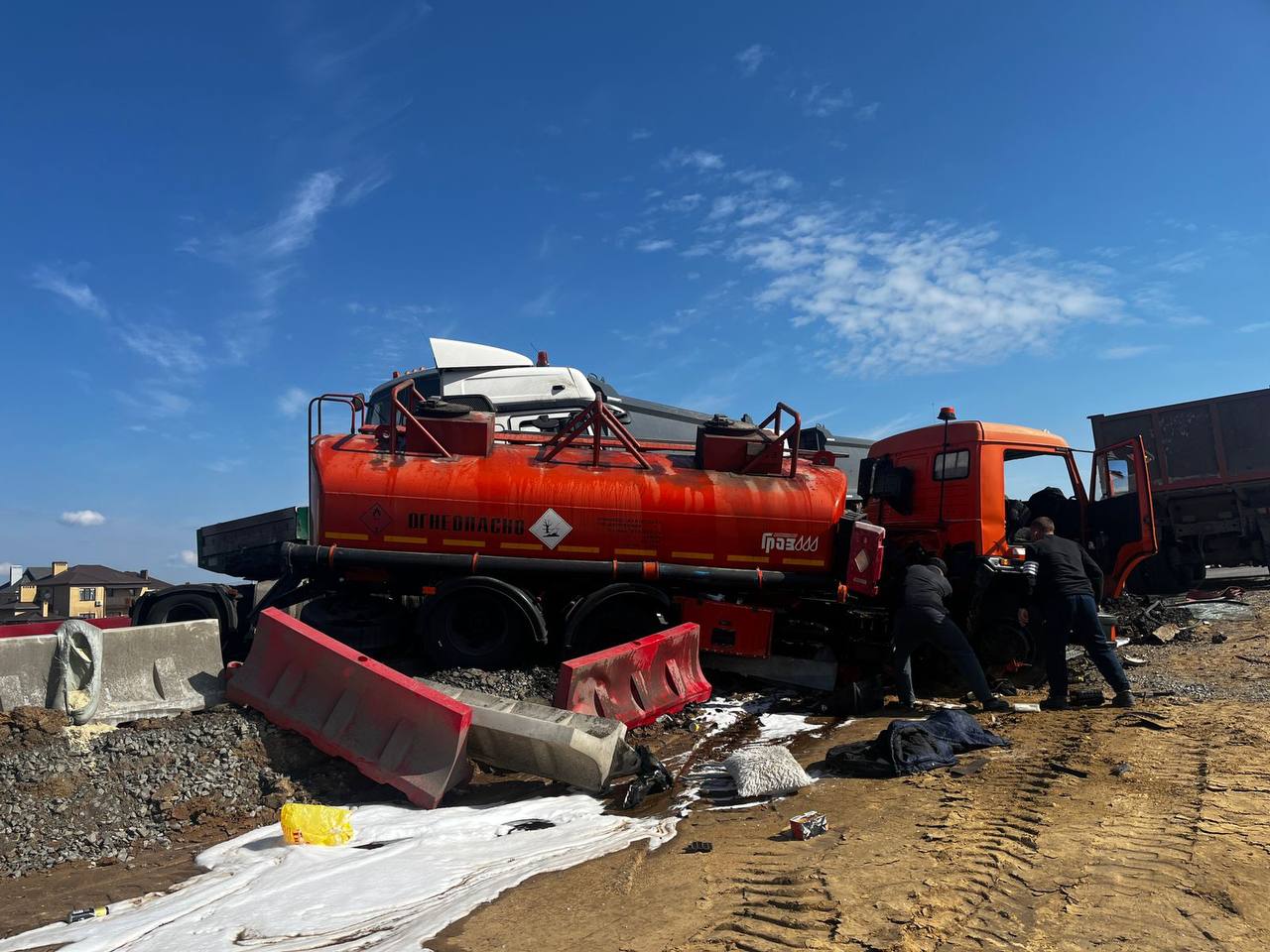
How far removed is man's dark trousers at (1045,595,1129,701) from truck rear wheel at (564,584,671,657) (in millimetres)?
3366

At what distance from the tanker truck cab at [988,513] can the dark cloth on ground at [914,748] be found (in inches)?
108

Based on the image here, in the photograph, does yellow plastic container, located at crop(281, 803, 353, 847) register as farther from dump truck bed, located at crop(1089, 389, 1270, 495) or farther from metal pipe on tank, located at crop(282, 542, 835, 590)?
dump truck bed, located at crop(1089, 389, 1270, 495)

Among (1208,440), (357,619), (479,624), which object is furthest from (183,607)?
(1208,440)

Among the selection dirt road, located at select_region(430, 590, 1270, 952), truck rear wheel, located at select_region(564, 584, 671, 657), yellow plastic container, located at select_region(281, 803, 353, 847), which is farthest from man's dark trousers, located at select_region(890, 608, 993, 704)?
yellow plastic container, located at select_region(281, 803, 353, 847)

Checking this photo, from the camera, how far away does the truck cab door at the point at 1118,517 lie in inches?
328

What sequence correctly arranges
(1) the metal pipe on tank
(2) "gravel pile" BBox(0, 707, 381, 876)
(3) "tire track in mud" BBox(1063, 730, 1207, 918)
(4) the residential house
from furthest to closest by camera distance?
1. (4) the residential house
2. (1) the metal pipe on tank
3. (2) "gravel pile" BBox(0, 707, 381, 876)
4. (3) "tire track in mud" BBox(1063, 730, 1207, 918)

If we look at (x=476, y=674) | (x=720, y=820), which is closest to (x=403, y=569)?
(x=476, y=674)

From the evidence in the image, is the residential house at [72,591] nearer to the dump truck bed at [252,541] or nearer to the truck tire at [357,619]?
the dump truck bed at [252,541]

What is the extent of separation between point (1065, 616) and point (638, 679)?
3638mm

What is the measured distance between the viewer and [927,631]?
6984 mm

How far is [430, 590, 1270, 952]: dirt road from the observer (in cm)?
279

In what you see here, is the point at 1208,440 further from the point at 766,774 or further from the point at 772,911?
the point at 772,911

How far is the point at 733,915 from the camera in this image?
3010mm

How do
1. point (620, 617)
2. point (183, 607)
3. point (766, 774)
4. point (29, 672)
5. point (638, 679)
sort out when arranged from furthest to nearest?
point (183, 607) → point (620, 617) → point (638, 679) → point (29, 672) → point (766, 774)
